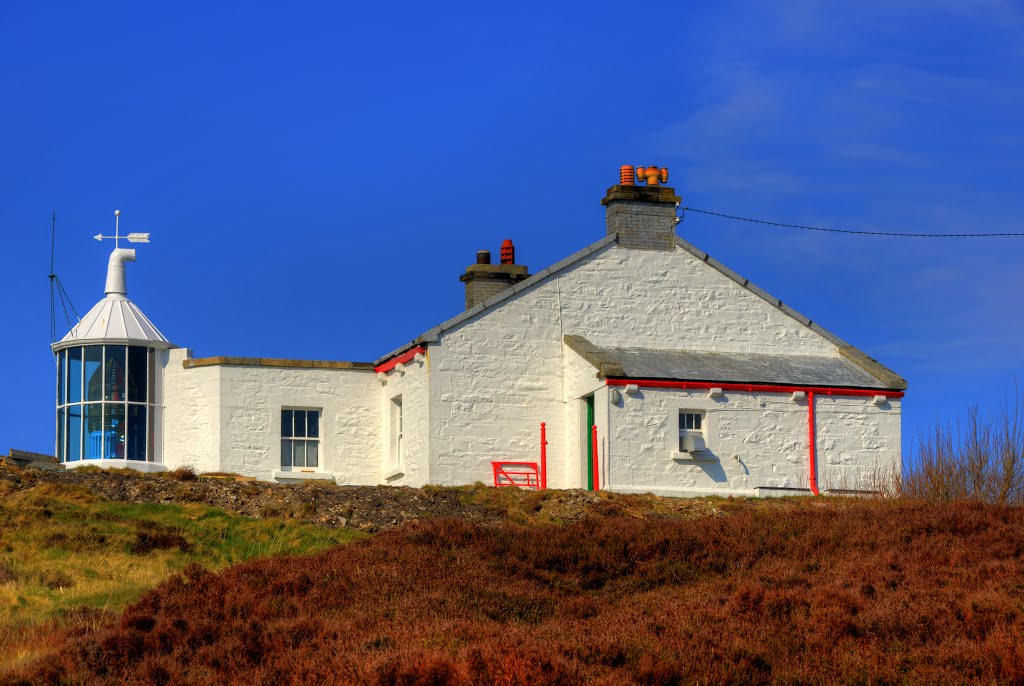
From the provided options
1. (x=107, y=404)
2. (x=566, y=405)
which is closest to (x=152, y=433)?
(x=107, y=404)

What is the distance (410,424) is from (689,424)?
589 centimetres

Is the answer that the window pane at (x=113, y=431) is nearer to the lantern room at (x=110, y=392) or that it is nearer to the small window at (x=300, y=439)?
the lantern room at (x=110, y=392)

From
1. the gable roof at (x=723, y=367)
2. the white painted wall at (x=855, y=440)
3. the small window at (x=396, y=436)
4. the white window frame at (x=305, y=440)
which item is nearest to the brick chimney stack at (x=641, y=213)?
the gable roof at (x=723, y=367)

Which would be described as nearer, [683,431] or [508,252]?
[683,431]

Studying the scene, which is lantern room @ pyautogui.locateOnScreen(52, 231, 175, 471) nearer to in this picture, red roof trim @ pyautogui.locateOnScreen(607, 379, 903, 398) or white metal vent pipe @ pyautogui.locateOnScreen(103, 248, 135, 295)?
white metal vent pipe @ pyautogui.locateOnScreen(103, 248, 135, 295)

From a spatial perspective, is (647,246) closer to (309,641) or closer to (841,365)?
(841,365)

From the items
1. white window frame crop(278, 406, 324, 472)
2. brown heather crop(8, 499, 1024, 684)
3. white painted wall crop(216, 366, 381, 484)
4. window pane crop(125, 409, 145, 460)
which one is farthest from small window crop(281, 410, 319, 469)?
brown heather crop(8, 499, 1024, 684)

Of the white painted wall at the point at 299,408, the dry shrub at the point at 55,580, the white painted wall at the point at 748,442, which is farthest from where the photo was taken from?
the white painted wall at the point at 299,408

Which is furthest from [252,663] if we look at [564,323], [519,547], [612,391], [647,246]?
[647,246]

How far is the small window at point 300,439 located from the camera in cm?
2972

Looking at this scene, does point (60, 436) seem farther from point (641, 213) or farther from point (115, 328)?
point (641, 213)

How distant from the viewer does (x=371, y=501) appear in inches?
925

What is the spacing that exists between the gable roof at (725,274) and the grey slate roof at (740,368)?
8.1 inches

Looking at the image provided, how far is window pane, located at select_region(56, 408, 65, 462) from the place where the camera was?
3017 cm
